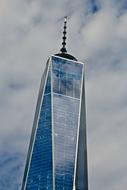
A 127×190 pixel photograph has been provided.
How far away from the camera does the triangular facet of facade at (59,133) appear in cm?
15175

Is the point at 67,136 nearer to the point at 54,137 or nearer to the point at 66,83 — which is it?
the point at 54,137

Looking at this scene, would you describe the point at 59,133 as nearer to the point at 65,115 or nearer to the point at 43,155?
the point at 65,115

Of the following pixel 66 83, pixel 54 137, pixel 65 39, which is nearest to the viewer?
pixel 54 137

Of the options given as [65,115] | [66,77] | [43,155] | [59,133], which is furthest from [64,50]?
[43,155]

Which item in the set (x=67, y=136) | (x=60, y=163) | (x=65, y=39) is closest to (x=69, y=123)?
(x=67, y=136)

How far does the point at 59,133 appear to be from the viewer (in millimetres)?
159375

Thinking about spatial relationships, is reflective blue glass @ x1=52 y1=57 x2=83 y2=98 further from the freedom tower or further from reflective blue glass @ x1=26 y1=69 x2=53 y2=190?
reflective blue glass @ x1=26 y1=69 x2=53 y2=190

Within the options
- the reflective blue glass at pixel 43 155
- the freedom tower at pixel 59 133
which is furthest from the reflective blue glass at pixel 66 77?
the reflective blue glass at pixel 43 155

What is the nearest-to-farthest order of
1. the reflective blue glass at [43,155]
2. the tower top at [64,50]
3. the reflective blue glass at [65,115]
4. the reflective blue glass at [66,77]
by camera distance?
the reflective blue glass at [43,155], the reflective blue glass at [65,115], the reflective blue glass at [66,77], the tower top at [64,50]

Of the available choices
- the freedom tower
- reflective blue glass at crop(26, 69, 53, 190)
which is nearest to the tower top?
the freedom tower

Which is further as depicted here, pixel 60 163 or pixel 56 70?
pixel 56 70

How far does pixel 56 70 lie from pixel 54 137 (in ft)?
81.8

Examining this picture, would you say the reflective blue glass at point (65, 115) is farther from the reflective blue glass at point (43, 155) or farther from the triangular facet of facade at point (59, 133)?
the reflective blue glass at point (43, 155)

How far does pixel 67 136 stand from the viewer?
523 feet
